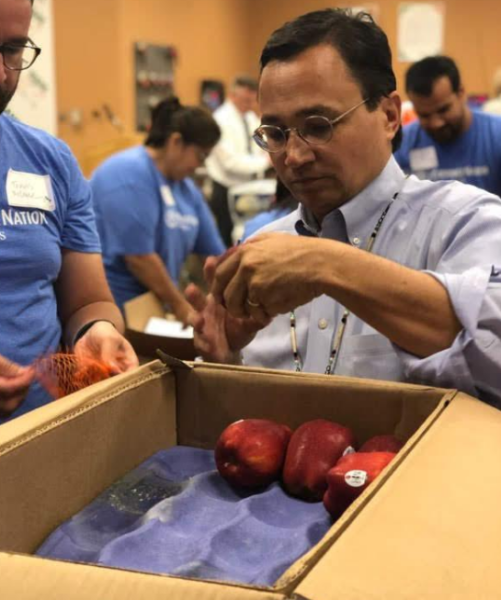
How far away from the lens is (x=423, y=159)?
353 centimetres

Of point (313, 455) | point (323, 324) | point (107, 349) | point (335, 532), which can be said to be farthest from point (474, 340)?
point (107, 349)

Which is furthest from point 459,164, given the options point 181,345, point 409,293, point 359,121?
point 409,293

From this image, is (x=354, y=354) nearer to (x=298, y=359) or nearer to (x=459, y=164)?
(x=298, y=359)

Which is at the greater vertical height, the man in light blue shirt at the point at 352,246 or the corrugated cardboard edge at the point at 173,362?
the man in light blue shirt at the point at 352,246

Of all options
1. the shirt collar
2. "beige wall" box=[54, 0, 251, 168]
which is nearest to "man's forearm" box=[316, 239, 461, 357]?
the shirt collar

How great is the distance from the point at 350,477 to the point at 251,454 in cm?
17

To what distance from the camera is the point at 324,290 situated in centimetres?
101

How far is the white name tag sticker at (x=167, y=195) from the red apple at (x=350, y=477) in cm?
259

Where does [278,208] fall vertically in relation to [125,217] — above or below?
above

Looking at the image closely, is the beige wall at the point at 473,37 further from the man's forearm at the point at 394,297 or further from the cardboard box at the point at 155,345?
the man's forearm at the point at 394,297

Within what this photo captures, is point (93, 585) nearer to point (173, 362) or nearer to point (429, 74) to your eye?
point (173, 362)

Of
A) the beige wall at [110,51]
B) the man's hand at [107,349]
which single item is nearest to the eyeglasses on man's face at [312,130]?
the man's hand at [107,349]

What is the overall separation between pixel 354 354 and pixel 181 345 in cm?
90

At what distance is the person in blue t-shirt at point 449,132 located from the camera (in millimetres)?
3395
